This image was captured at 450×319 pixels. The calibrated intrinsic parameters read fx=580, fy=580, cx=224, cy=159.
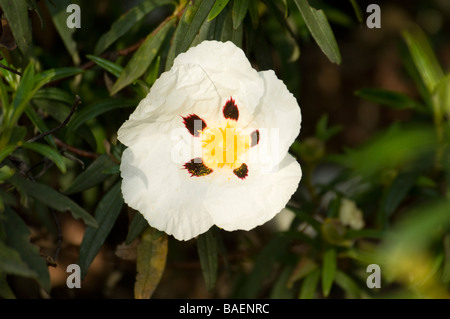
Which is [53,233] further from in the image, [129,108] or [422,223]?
[422,223]

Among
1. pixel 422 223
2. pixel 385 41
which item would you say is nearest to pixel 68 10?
pixel 422 223

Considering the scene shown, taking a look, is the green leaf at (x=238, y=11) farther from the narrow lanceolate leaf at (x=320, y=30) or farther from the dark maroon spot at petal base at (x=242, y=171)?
the dark maroon spot at petal base at (x=242, y=171)

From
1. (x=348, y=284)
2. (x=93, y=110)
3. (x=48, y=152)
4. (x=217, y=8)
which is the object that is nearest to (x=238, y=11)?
(x=217, y=8)

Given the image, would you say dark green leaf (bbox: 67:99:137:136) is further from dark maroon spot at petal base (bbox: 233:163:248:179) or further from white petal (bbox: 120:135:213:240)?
dark maroon spot at petal base (bbox: 233:163:248:179)

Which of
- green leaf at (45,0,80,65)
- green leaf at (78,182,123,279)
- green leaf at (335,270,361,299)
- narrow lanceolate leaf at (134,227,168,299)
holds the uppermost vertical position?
green leaf at (45,0,80,65)

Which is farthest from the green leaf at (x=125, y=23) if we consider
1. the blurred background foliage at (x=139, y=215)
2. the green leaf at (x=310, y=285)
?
the green leaf at (x=310, y=285)

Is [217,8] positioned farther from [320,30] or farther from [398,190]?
[398,190]

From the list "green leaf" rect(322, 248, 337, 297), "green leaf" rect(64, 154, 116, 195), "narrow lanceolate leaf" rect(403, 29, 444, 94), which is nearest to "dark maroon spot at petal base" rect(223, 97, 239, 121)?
"green leaf" rect(64, 154, 116, 195)
